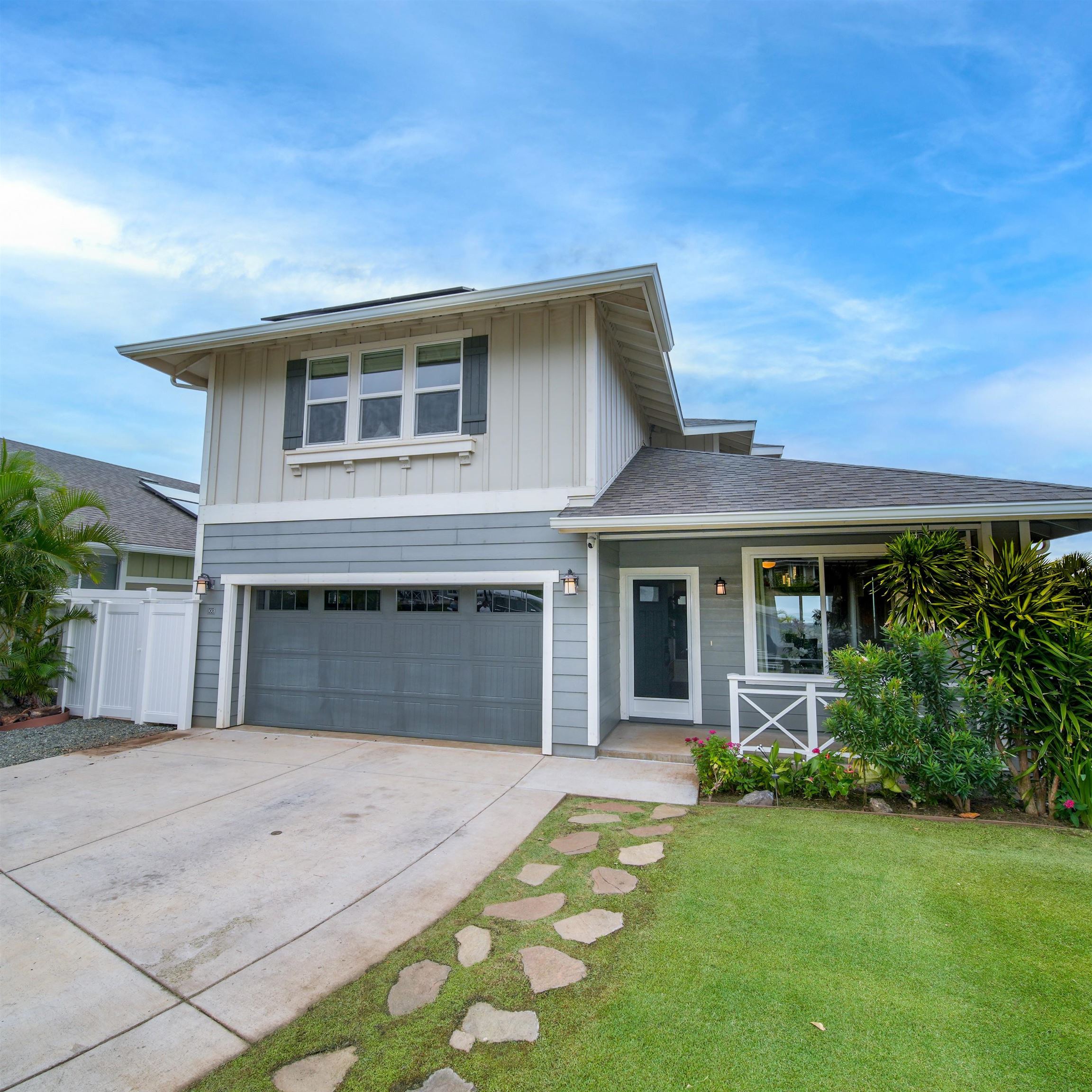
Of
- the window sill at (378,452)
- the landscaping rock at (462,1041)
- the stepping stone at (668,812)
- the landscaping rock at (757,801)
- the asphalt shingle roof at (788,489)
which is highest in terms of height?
the window sill at (378,452)

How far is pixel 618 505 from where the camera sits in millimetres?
6930

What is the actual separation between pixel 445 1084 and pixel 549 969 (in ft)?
2.59

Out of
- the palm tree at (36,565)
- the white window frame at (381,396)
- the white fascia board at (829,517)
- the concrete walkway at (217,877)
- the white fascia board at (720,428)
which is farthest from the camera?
the white fascia board at (720,428)

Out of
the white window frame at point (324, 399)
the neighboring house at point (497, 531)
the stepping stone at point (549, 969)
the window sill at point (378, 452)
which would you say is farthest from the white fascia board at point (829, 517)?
the stepping stone at point (549, 969)

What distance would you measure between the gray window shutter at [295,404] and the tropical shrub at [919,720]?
7.03 meters

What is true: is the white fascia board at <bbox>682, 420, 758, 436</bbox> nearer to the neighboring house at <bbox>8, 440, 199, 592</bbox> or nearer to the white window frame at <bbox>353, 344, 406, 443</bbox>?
the white window frame at <bbox>353, 344, 406, 443</bbox>

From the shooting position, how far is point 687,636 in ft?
27.0

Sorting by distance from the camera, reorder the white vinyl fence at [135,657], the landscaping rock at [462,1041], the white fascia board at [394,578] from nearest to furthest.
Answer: the landscaping rock at [462,1041], the white fascia board at [394,578], the white vinyl fence at [135,657]

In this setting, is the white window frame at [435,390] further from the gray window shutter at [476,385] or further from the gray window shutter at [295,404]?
the gray window shutter at [295,404]

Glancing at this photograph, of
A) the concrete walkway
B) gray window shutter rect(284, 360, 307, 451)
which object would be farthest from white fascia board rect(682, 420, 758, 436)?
the concrete walkway

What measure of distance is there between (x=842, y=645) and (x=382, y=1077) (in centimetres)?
688

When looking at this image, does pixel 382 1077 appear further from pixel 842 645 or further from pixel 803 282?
pixel 803 282

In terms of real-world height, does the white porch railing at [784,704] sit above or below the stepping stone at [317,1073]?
above

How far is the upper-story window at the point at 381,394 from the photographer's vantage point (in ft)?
25.6
